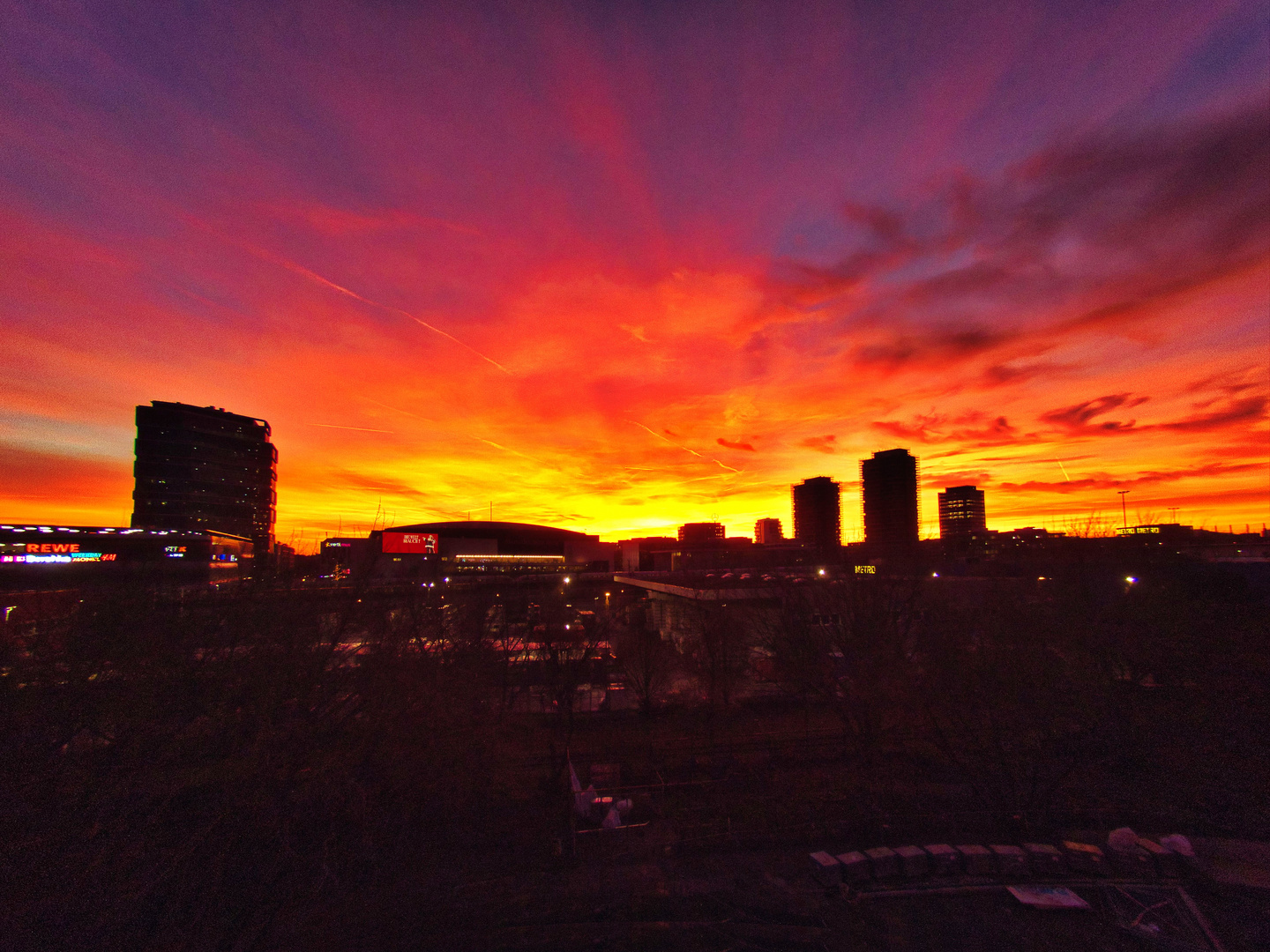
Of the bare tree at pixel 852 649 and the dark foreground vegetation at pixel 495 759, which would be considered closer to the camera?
the dark foreground vegetation at pixel 495 759

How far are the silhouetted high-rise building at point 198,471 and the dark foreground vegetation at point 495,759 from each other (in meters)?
81.7

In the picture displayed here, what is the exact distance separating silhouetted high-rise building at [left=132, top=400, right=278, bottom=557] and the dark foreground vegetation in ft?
268

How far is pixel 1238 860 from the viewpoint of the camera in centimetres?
1122

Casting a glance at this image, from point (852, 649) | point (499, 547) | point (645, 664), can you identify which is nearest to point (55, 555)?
point (499, 547)

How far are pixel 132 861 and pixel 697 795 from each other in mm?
12825

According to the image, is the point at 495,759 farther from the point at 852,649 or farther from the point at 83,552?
the point at 83,552

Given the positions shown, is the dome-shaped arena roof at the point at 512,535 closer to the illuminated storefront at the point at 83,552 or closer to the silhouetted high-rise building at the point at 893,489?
the illuminated storefront at the point at 83,552

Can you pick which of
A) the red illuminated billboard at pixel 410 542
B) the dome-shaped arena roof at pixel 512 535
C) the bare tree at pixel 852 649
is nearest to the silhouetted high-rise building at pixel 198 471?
the dome-shaped arena roof at pixel 512 535

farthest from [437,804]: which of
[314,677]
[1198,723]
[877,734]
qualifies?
[1198,723]

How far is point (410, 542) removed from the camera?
59.6 m

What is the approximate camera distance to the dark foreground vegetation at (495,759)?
7645mm

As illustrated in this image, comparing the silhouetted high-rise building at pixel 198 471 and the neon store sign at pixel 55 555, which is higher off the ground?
the silhouetted high-rise building at pixel 198 471

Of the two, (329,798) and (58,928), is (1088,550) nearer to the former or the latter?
(329,798)

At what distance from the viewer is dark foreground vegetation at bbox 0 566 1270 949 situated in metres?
7.64
